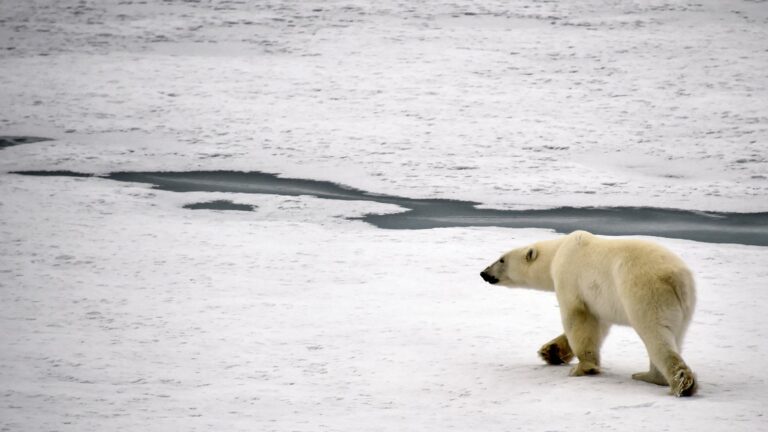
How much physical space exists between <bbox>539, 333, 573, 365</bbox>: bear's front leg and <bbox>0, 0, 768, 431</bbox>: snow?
54 mm

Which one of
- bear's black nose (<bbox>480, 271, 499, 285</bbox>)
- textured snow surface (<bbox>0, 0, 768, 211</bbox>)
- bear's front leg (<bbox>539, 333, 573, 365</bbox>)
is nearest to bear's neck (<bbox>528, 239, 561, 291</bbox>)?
bear's black nose (<bbox>480, 271, 499, 285</bbox>)

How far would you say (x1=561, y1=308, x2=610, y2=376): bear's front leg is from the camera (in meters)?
4.21

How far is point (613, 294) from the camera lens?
4.07m

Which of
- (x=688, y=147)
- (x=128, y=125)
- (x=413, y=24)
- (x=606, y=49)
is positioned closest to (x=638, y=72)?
(x=606, y=49)

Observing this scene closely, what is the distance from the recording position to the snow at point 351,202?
4121 millimetres

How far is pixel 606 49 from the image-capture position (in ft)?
42.4

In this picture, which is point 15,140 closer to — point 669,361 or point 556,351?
point 556,351

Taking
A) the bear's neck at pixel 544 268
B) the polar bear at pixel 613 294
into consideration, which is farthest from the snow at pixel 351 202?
the bear's neck at pixel 544 268

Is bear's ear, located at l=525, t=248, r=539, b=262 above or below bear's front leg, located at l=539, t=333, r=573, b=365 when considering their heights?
above

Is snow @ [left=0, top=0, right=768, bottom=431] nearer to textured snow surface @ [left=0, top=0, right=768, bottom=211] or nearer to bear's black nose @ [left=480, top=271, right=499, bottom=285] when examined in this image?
textured snow surface @ [left=0, top=0, right=768, bottom=211]

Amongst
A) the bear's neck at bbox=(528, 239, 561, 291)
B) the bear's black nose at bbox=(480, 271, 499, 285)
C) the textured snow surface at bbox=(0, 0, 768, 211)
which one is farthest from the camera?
the textured snow surface at bbox=(0, 0, 768, 211)

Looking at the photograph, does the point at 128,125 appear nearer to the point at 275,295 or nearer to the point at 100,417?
the point at 275,295

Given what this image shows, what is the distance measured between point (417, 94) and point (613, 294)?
7798 millimetres

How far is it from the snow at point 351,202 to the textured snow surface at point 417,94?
0.05 m
